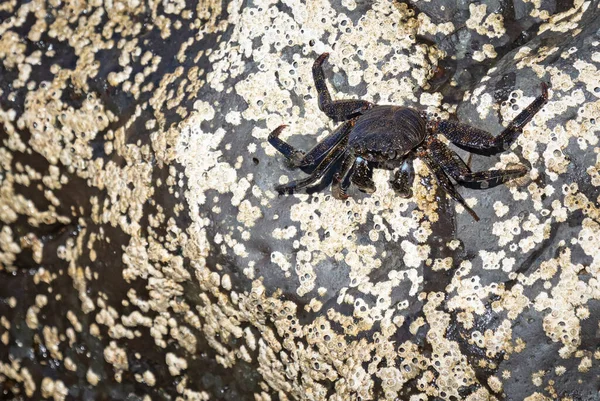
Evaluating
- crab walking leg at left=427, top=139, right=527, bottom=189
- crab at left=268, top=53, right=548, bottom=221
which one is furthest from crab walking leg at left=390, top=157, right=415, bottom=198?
crab walking leg at left=427, top=139, right=527, bottom=189

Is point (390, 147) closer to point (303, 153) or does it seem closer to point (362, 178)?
point (362, 178)

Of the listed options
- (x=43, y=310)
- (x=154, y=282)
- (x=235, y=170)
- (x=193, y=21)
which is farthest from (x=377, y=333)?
(x=43, y=310)

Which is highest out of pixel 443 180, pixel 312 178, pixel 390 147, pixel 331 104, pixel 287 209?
pixel 331 104

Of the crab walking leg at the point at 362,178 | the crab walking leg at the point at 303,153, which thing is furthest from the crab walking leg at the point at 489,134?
the crab walking leg at the point at 303,153

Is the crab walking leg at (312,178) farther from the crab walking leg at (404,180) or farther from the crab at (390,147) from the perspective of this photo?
the crab walking leg at (404,180)

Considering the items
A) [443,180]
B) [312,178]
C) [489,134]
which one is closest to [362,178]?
[312,178]

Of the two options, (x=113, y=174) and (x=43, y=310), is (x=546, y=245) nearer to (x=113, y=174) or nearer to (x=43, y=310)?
(x=113, y=174)

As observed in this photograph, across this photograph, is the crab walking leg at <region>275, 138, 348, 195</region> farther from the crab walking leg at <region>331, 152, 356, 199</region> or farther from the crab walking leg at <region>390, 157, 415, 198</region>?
the crab walking leg at <region>390, 157, 415, 198</region>
